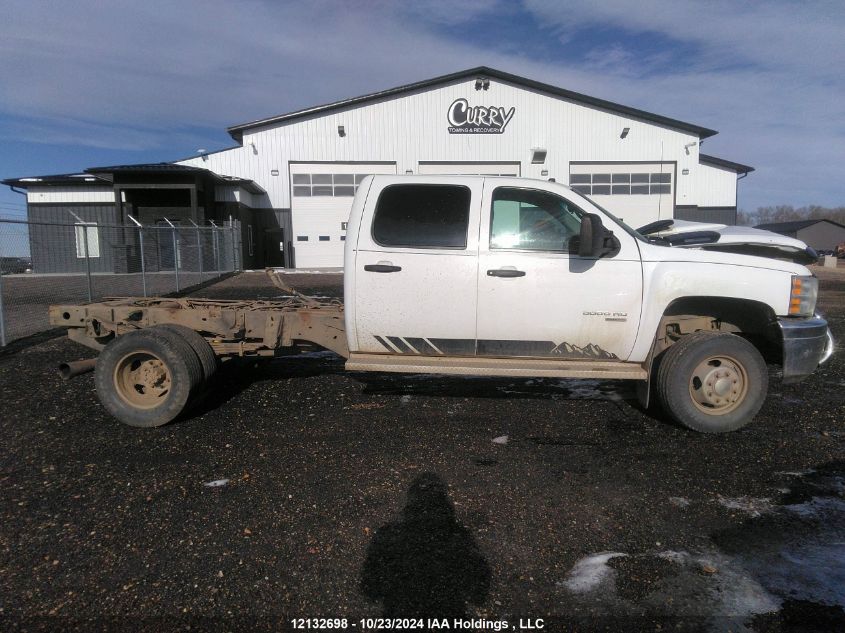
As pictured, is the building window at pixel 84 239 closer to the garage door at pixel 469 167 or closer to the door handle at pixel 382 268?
the door handle at pixel 382 268

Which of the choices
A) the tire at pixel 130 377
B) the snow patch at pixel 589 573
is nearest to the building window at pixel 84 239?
the tire at pixel 130 377

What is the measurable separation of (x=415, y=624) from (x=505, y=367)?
2.49 m

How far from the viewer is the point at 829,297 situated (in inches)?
647

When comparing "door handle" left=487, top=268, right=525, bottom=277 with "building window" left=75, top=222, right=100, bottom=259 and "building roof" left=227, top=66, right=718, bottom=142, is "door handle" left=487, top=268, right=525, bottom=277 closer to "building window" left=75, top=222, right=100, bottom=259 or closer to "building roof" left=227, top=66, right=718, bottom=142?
"building window" left=75, top=222, right=100, bottom=259

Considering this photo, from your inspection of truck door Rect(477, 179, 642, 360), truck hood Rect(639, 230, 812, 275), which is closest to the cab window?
truck door Rect(477, 179, 642, 360)

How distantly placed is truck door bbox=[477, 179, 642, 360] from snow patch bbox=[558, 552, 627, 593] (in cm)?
203

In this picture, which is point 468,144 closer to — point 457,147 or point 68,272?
point 457,147

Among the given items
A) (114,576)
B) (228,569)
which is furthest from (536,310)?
(114,576)

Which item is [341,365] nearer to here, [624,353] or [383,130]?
[624,353]

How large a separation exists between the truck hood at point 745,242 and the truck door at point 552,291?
3.24 feet

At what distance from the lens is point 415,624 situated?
253 cm

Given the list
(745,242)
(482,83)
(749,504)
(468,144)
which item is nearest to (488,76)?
(482,83)

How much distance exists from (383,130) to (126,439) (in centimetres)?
2420

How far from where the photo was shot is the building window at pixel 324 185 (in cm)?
2723
